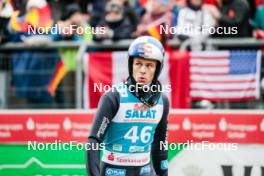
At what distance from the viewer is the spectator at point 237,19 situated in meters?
10.0

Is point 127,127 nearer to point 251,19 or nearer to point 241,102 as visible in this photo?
point 241,102

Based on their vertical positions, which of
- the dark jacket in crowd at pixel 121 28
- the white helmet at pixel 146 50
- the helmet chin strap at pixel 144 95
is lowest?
the helmet chin strap at pixel 144 95

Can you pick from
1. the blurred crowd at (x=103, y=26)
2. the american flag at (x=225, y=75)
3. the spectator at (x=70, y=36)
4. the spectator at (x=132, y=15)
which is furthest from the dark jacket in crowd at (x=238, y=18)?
the spectator at (x=70, y=36)

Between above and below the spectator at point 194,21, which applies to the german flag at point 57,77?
below

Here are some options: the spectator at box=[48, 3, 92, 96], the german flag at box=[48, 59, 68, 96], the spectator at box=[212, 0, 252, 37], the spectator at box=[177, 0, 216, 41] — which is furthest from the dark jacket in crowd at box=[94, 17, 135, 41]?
the spectator at box=[212, 0, 252, 37]

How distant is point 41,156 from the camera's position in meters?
8.72

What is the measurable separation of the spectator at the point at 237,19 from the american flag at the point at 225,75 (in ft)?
2.10

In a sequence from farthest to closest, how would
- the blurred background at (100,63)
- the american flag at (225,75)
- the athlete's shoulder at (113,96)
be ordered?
the american flag at (225,75), the blurred background at (100,63), the athlete's shoulder at (113,96)

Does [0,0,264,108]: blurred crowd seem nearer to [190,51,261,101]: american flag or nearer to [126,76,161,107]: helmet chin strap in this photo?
[190,51,261,101]: american flag

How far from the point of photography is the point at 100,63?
9.86 meters

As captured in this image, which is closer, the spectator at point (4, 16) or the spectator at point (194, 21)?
the spectator at point (194, 21)

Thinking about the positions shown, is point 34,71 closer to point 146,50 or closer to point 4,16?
point 4,16

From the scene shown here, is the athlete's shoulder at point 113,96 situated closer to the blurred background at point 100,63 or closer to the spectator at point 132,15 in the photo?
the blurred background at point 100,63

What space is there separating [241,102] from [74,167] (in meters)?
2.56
